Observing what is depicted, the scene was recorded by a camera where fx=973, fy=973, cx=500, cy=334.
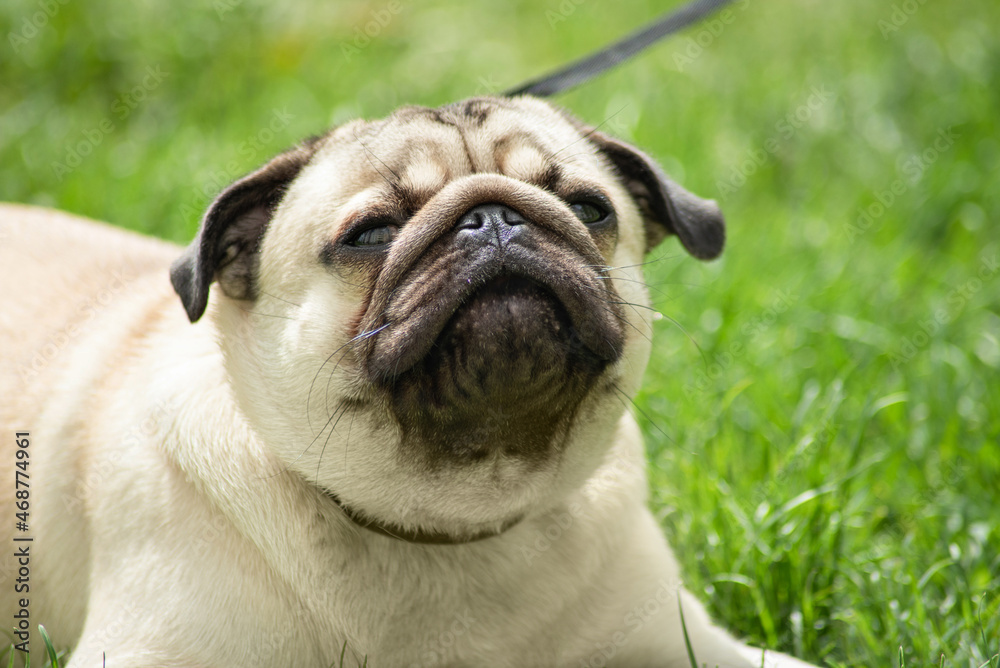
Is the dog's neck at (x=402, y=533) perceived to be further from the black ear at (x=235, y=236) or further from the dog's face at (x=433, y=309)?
the black ear at (x=235, y=236)

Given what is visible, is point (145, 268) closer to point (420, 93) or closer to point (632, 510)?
point (632, 510)

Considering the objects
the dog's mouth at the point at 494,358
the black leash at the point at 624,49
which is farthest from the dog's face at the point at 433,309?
the black leash at the point at 624,49

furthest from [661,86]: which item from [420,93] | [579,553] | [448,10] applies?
[579,553]

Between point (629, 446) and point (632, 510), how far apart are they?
0.24 m

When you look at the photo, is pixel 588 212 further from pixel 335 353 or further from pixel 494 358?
pixel 335 353

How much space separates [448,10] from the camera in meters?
9.92

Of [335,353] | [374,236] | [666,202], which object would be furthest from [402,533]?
[666,202]

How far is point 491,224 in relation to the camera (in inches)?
109

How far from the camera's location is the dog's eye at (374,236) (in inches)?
117

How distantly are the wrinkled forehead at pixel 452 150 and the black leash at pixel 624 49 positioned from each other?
0.84 meters

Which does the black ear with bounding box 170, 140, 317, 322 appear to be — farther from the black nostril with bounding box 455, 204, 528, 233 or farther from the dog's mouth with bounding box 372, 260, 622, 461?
the black nostril with bounding box 455, 204, 528, 233

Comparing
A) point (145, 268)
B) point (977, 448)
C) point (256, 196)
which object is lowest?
point (977, 448)

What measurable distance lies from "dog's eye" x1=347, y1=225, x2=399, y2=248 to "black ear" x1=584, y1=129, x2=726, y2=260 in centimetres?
95

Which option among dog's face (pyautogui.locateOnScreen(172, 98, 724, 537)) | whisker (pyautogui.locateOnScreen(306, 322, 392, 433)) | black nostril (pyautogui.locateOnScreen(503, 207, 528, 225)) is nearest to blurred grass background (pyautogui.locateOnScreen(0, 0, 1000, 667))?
dog's face (pyautogui.locateOnScreen(172, 98, 724, 537))
